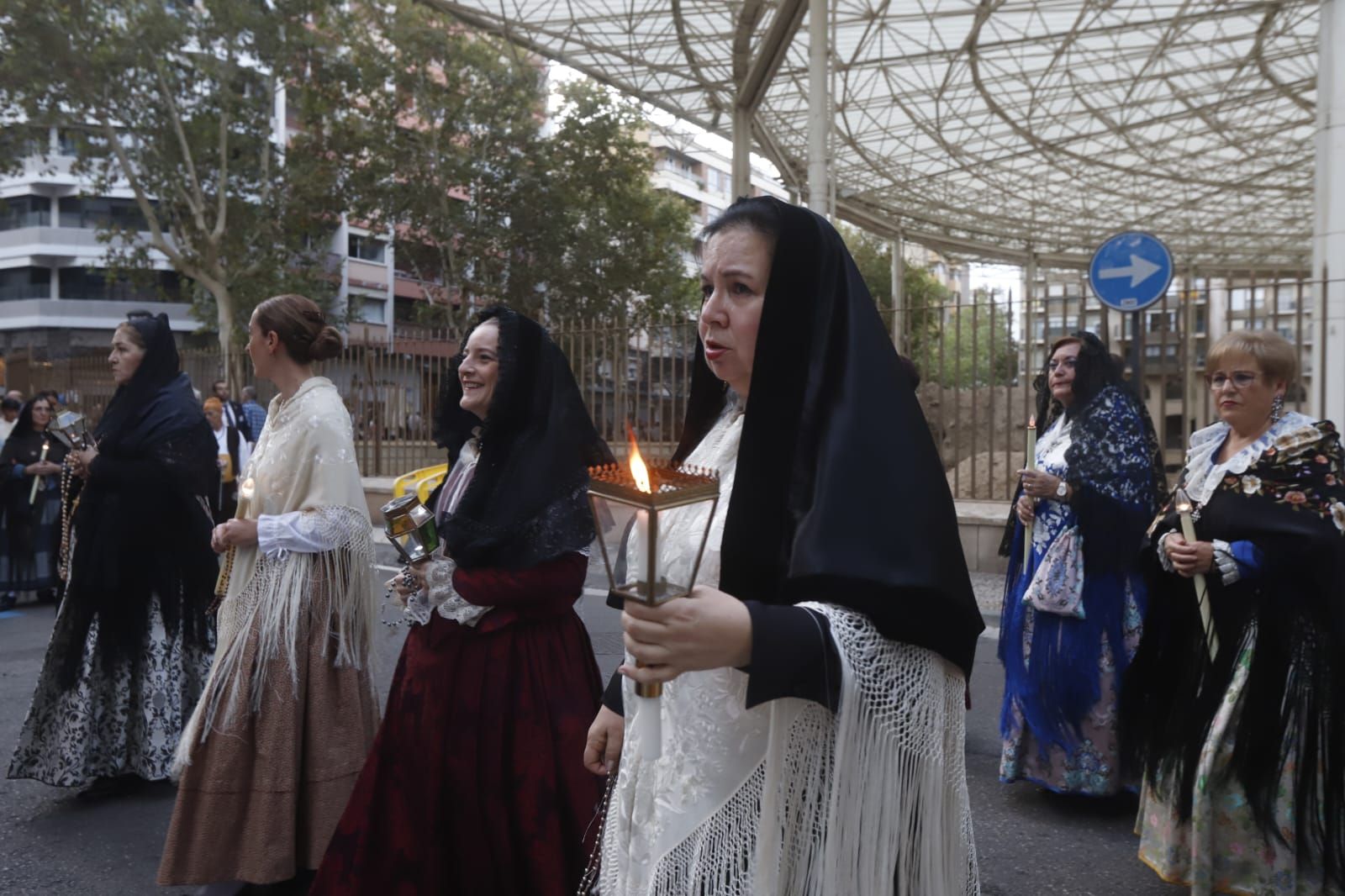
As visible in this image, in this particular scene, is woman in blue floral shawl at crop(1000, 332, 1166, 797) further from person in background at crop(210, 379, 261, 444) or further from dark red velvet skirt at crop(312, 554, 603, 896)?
person in background at crop(210, 379, 261, 444)

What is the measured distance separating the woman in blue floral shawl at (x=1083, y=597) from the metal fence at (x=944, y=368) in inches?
144

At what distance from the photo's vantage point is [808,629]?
1.53 metres

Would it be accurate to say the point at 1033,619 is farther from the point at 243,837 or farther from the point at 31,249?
the point at 31,249

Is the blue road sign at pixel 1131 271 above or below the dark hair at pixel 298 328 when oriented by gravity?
above

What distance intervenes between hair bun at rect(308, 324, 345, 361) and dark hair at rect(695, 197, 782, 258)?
234 centimetres

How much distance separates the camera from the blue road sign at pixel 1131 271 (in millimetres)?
7871

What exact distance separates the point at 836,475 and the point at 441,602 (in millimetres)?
1889

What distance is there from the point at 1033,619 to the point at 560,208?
20.1 meters

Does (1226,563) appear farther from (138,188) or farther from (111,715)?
(138,188)

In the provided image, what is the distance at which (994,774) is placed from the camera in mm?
4887

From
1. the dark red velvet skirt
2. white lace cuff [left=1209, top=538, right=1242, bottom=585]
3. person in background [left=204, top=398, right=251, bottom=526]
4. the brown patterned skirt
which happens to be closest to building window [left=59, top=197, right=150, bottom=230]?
person in background [left=204, top=398, right=251, bottom=526]

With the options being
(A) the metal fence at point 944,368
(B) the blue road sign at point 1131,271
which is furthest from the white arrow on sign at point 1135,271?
(A) the metal fence at point 944,368

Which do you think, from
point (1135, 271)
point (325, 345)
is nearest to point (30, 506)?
point (325, 345)

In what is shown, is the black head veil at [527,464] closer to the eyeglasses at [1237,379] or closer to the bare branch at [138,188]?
the eyeglasses at [1237,379]
